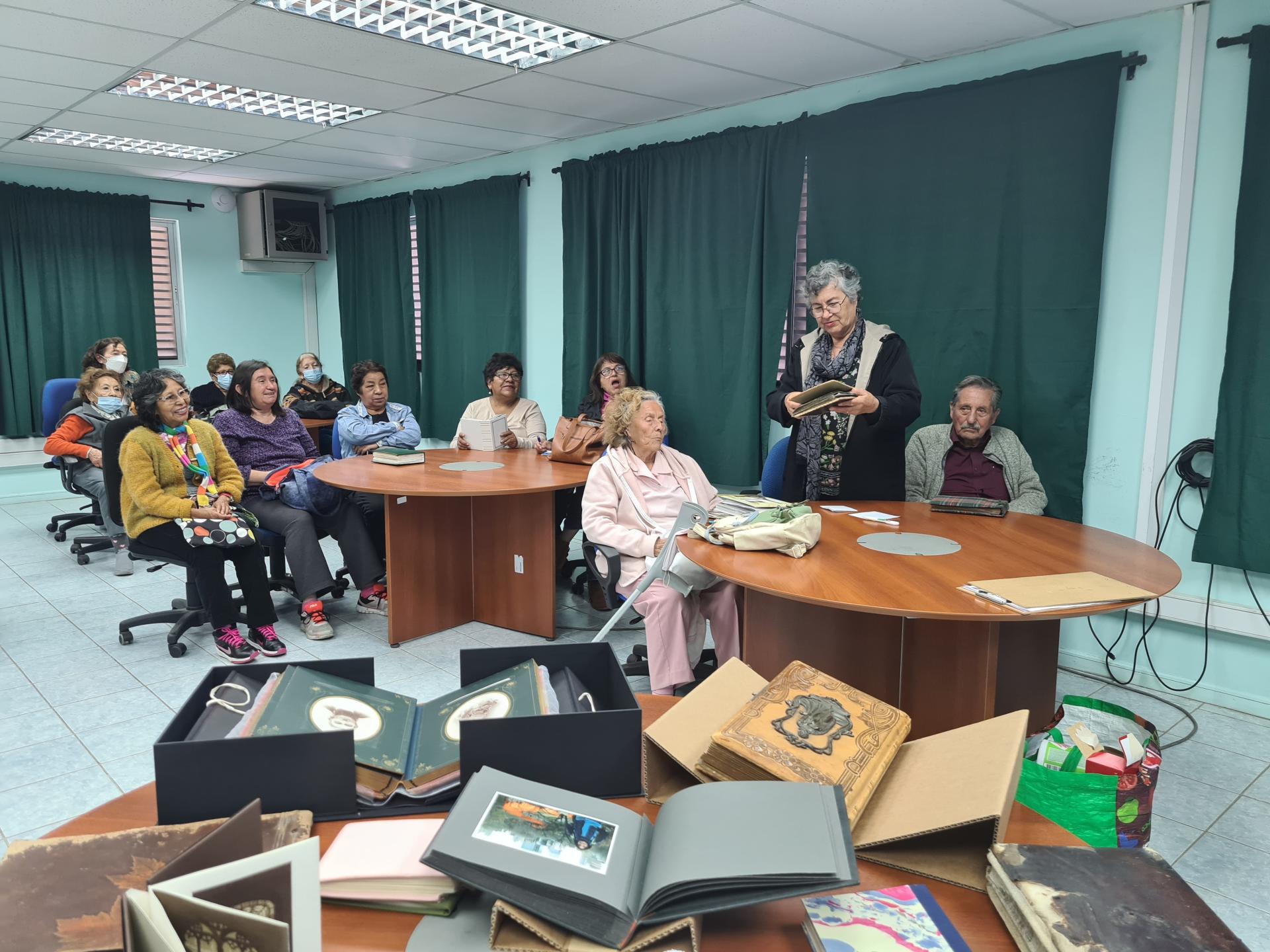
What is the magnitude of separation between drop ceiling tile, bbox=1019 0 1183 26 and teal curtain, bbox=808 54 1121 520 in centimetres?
14

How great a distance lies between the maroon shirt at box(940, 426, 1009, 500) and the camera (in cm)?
348

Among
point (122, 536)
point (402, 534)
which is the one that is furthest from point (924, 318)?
point (122, 536)

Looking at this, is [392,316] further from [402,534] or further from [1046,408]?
[1046,408]

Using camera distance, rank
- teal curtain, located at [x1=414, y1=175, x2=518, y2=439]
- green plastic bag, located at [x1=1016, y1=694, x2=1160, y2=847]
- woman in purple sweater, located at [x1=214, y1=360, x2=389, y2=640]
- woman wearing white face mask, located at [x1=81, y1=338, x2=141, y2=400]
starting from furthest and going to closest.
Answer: teal curtain, located at [x1=414, y1=175, x2=518, y2=439] < woman wearing white face mask, located at [x1=81, y1=338, x2=141, y2=400] < woman in purple sweater, located at [x1=214, y1=360, x2=389, y2=640] < green plastic bag, located at [x1=1016, y1=694, x2=1160, y2=847]

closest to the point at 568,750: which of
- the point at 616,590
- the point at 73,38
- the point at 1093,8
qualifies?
the point at 616,590

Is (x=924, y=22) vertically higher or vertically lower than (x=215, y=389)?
higher

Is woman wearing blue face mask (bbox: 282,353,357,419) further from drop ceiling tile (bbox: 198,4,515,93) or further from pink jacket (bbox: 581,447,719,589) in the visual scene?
pink jacket (bbox: 581,447,719,589)

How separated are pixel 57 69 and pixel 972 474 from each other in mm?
4350

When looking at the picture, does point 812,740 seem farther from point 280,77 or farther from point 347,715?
point 280,77

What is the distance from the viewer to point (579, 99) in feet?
14.6

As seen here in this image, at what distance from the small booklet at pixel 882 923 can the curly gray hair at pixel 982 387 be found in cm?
283

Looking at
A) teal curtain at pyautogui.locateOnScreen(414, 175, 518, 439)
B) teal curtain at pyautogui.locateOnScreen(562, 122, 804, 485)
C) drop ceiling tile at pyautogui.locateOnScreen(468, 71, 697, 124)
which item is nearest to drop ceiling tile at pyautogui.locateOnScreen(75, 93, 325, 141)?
teal curtain at pyautogui.locateOnScreen(414, 175, 518, 439)

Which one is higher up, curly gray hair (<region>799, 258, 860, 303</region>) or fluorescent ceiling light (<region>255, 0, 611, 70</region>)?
fluorescent ceiling light (<region>255, 0, 611, 70</region>)

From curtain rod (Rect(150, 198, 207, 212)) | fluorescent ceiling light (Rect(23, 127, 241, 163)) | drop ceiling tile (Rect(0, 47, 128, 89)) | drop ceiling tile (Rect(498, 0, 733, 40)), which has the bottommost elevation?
curtain rod (Rect(150, 198, 207, 212))
